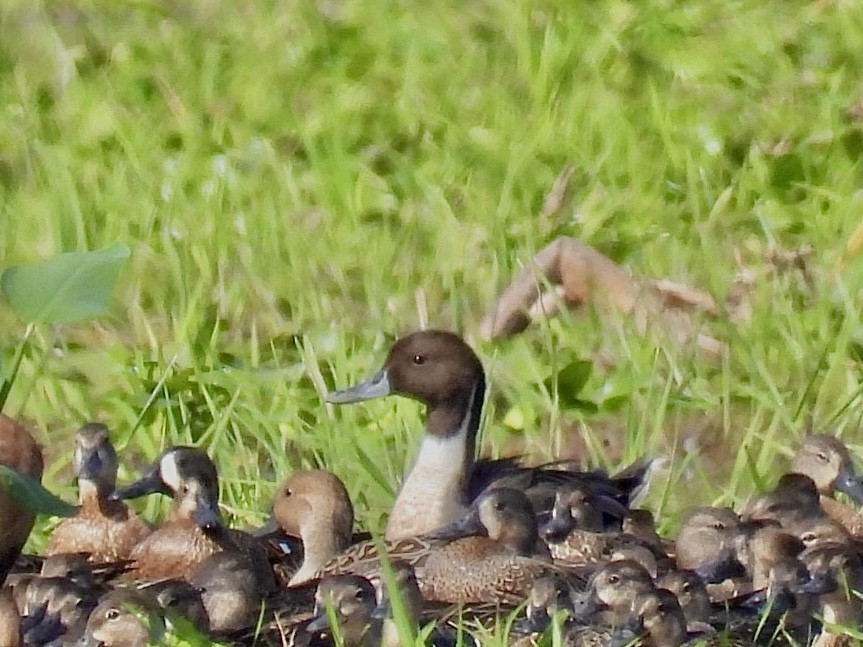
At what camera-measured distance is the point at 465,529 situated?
532 centimetres

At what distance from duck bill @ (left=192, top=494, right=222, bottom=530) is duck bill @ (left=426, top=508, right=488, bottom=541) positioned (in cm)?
46

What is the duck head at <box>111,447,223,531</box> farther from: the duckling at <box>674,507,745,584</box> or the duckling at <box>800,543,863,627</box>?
the duckling at <box>800,543,863,627</box>

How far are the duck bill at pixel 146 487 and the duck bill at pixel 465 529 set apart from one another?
600 mm

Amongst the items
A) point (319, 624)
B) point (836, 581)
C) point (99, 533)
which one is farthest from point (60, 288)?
point (836, 581)

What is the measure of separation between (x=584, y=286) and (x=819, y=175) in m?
1.18

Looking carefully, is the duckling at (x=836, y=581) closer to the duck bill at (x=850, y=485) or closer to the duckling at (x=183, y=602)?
the duck bill at (x=850, y=485)

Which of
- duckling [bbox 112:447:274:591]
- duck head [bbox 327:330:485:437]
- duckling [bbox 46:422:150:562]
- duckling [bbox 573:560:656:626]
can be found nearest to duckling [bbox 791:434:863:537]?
duck head [bbox 327:330:485:437]

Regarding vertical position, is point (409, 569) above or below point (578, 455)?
above

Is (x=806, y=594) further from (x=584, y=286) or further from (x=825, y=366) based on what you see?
(x=584, y=286)

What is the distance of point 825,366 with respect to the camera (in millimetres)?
6297

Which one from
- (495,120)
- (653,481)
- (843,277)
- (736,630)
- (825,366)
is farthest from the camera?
(495,120)

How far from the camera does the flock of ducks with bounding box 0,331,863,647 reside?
4.53 metres

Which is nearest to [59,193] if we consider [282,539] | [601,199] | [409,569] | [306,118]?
[306,118]

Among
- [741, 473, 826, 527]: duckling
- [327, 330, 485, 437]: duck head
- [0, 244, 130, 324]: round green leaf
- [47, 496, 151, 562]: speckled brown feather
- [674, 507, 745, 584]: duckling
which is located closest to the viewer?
[0, 244, 130, 324]: round green leaf
